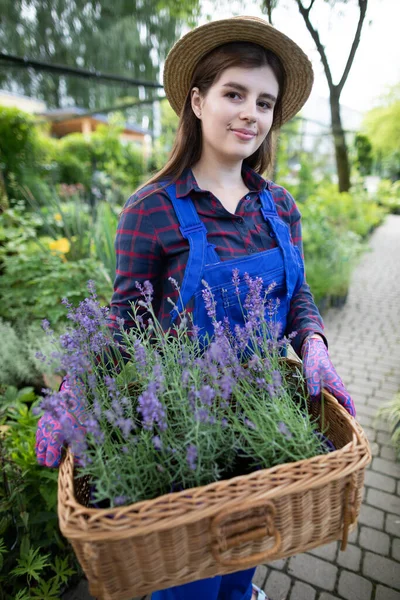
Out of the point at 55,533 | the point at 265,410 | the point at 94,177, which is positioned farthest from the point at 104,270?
the point at 94,177

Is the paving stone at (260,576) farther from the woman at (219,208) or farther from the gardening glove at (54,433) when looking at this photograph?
the gardening glove at (54,433)

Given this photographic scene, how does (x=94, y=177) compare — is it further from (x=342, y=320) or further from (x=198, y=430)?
(x=198, y=430)

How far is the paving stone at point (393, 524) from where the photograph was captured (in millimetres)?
2238

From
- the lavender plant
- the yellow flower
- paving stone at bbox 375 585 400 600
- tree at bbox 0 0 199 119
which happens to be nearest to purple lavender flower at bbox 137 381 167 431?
the lavender plant

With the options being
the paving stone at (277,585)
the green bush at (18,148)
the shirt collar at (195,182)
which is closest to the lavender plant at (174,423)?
the shirt collar at (195,182)

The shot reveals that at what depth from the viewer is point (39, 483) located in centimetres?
181

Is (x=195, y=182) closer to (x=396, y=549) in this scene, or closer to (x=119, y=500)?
(x=119, y=500)

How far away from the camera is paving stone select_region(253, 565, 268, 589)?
1934 mm

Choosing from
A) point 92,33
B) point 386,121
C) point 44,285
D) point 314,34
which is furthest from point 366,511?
point 386,121

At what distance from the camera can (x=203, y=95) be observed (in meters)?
1.41

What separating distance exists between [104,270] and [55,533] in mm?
1777

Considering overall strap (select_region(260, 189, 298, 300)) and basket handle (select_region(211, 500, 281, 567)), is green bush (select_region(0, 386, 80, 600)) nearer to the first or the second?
basket handle (select_region(211, 500, 281, 567))

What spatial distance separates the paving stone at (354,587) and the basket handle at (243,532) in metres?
1.53

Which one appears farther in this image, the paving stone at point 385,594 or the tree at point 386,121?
the tree at point 386,121
